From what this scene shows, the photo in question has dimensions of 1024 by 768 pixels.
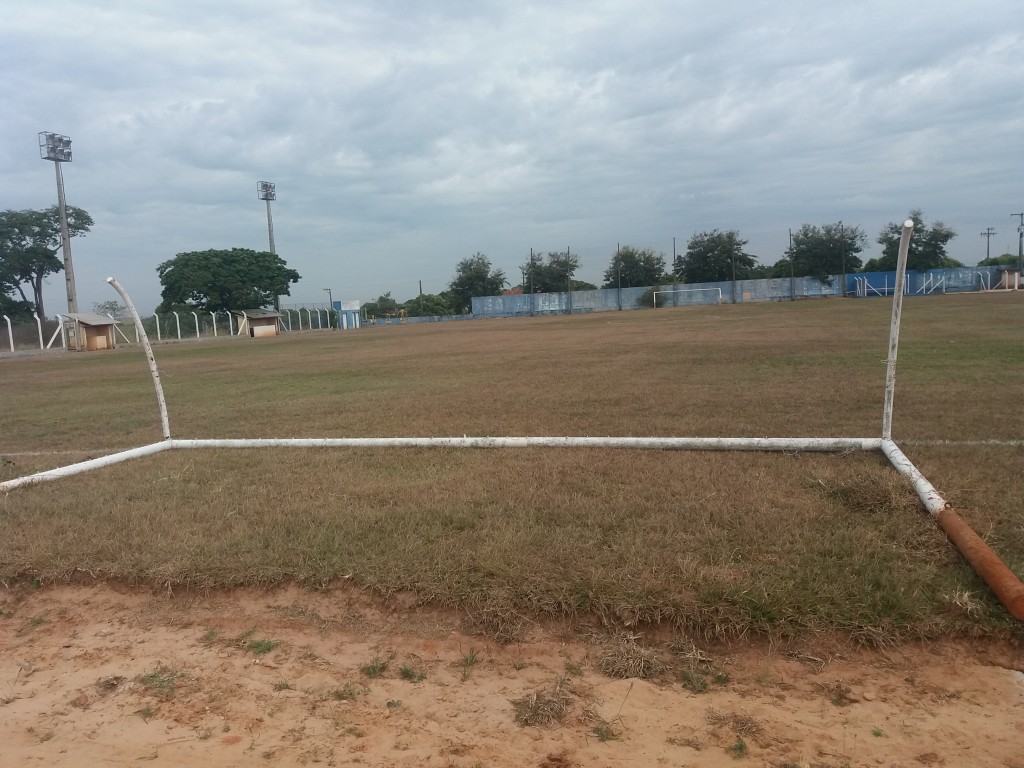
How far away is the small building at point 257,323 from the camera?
2131 inches

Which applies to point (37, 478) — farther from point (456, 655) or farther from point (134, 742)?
point (456, 655)

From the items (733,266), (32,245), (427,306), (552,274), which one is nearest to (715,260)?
(733,266)

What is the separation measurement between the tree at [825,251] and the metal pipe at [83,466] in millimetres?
57396

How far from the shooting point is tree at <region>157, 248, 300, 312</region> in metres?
60.5

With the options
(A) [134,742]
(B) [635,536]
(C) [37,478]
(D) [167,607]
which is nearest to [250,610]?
(D) [167,607]

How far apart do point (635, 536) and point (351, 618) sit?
1739mm

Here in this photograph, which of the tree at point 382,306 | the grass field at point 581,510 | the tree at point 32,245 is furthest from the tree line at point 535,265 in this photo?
the grass field at point 581,510

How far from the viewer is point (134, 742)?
287 centimetres

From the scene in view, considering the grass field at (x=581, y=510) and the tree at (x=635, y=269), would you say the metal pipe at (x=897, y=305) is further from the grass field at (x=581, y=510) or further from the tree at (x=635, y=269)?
the tree at (x=635, y=269)

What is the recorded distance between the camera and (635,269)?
66.2 metres

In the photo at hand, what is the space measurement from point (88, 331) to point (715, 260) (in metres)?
48.4

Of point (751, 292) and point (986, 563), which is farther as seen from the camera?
point (751, 292)

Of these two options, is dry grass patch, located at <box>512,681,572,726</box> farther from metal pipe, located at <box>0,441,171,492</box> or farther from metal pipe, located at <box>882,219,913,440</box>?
metal pipe, located at <box>0,441,171,492</box>

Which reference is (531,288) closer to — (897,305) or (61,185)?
(61,185)
